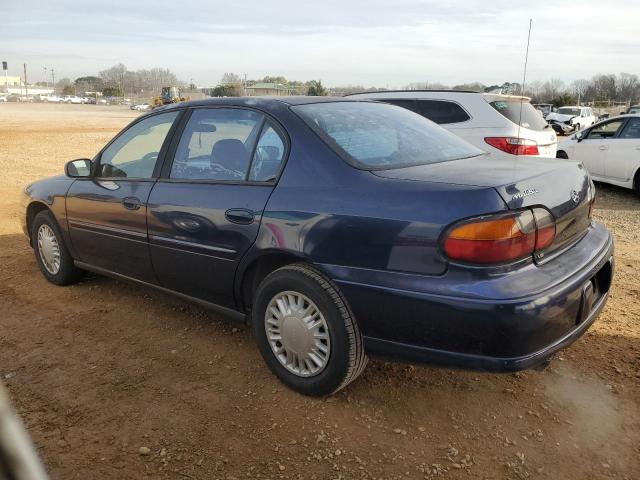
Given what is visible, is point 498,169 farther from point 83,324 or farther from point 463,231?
point 83,324

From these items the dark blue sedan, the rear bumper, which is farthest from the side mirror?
the rear bumper

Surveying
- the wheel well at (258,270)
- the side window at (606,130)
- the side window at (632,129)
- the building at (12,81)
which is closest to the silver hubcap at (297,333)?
the wheel well at (258,270)

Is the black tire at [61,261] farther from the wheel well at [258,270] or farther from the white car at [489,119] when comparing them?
the white car at [489,119]

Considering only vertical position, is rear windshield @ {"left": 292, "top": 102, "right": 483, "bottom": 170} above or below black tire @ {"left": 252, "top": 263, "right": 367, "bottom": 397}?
above

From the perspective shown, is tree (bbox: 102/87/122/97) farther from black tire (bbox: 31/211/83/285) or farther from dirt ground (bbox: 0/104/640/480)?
dirt ground (bbox: 0/104/640/480)

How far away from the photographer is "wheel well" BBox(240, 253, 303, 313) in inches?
118

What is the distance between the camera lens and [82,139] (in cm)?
2041

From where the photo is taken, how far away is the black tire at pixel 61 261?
4594 millimetres

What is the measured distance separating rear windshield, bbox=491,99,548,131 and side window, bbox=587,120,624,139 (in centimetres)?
308

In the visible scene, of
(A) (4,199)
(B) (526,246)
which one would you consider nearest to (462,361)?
(B) (526,246)

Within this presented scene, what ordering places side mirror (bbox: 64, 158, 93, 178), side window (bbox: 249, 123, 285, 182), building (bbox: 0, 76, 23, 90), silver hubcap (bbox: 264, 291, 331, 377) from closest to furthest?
silver hubcap (bbox: 264, 291, 331, 377) < side window (bbox: 249, 123, 285, 182) < side mirror (bbox: 64, 158, 93, 178) < building (bbox: 0, 76, 23, 90)

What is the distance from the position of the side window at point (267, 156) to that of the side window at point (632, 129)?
331 inches

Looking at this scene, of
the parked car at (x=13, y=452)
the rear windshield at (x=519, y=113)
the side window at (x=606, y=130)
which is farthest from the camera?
the side window at (x=606, y=130)

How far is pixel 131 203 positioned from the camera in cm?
376
